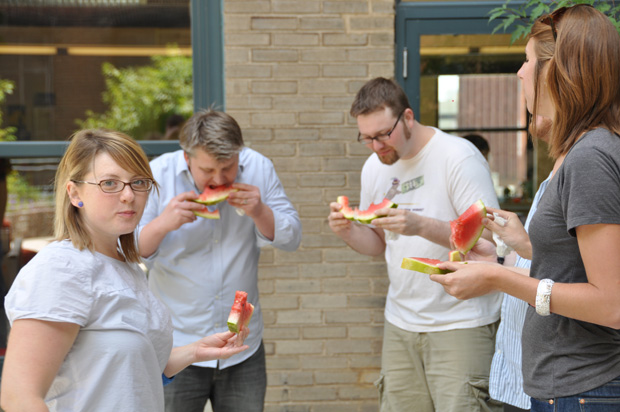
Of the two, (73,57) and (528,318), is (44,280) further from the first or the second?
(73,57)

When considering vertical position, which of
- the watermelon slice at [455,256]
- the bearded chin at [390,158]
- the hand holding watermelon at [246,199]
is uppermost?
the bearded chin at [390,158]

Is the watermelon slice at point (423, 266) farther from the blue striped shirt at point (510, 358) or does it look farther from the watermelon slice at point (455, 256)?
the blue striped shirt at point (510, 358)

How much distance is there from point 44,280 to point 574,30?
184 centimetres

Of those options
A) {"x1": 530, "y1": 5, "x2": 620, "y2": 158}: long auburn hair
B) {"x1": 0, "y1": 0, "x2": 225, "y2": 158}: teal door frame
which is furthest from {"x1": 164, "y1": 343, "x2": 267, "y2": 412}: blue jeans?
{"x1": 530, "y1": 5, "x2": 620, "y2": 158}: long auburn hair

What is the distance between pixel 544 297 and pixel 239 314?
120cm

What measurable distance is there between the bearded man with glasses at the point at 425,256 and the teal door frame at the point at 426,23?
1.20m

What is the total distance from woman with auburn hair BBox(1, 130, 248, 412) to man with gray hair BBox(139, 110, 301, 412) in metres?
1.01

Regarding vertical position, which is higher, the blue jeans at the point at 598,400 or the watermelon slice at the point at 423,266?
the watermelon slice at the point at 423,266

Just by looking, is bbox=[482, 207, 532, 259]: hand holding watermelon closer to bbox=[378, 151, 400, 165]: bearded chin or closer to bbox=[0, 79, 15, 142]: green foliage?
bbox=[378, 151, 400, 165]: bearded chin

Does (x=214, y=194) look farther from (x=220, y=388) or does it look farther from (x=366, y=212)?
(x=220, y=388)

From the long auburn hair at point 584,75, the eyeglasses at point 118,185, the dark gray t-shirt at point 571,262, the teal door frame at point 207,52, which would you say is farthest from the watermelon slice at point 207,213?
the long auburn hair at point 584,75

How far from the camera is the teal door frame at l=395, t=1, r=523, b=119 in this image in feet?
15.4

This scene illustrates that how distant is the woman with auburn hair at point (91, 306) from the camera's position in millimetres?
1909

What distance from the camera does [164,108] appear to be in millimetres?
4969
